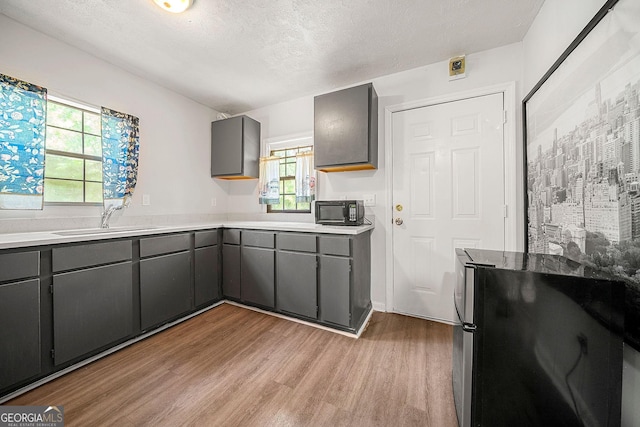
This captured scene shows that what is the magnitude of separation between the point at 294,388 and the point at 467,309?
3.80ft

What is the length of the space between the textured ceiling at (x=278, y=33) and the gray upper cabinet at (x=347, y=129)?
0.32 m

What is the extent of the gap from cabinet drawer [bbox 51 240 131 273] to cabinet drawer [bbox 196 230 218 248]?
66 centimetres

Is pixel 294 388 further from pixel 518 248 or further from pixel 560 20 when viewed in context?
pixel 560 20

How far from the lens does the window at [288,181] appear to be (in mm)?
3127

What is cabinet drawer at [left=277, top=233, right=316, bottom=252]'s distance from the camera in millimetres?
2299

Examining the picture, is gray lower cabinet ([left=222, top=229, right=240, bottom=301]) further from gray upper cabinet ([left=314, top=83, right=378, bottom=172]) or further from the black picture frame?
the black picture frame

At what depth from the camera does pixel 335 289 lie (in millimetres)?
2188

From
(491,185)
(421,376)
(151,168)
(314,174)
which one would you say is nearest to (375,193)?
(314,174)

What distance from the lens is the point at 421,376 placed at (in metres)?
1.62

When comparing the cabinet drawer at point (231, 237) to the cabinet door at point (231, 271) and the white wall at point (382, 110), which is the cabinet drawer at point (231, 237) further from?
the white wall at point (382, 110)

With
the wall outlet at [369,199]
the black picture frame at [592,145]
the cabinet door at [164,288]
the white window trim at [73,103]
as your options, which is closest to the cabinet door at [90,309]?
the cabinet door at [164,288]

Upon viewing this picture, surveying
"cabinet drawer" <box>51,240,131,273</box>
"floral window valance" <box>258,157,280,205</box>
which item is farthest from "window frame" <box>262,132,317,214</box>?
"cabinet drawer" <box>51,240,131,273</box>

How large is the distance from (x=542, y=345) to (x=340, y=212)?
1.72 meters

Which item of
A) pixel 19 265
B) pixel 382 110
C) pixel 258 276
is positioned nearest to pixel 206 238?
pixel 258 276
